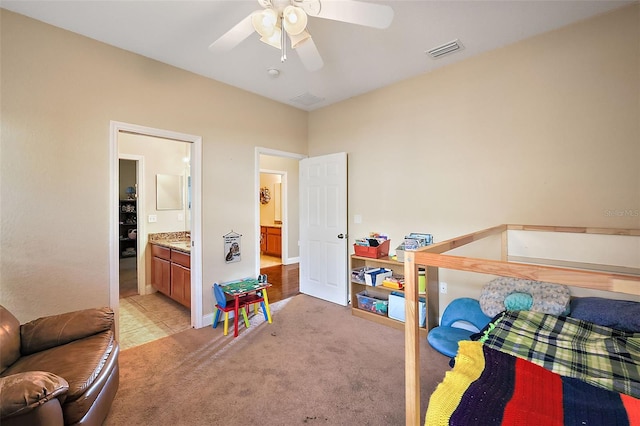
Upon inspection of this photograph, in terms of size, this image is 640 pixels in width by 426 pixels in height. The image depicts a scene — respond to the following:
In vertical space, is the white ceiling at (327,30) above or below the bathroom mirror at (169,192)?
above

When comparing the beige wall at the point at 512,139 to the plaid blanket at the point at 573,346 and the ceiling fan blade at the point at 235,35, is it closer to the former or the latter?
the plaid blanket at the point at 573,346

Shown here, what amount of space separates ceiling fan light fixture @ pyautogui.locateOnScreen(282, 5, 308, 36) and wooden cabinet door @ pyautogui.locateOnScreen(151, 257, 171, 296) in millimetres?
3345

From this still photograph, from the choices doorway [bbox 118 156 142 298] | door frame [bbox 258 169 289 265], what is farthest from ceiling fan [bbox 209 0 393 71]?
doorway [bbox 118 156 142 298]

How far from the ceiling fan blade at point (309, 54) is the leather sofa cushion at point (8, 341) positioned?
247 centimetres

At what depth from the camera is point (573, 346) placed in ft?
5.26

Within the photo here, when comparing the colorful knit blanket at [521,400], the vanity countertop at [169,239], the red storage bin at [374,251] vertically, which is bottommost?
the colorful knit blanket at [521,400]

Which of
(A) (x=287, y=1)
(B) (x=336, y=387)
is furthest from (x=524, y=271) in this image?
(A) (x=287, y=1)

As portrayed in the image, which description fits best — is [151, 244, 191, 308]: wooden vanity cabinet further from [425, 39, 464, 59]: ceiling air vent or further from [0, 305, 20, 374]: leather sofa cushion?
[425, 39, 464, 59]: ceiling air vent

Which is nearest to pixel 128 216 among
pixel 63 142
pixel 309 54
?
pixel 63 142

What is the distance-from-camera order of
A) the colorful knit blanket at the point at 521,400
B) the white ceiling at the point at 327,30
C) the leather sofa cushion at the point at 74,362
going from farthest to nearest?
the white ceiling at the point at 327,30 → the leather sofa cushion at the point at 74,362 → the colorful knit blanket at the point at 521,400

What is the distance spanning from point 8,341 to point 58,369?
43 cm

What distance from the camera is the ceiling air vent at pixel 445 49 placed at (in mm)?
2545

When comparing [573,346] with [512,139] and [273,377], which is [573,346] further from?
[273,377]

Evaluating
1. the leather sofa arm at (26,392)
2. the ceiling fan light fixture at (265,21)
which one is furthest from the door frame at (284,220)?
the leather sofa arm at (26,392)
